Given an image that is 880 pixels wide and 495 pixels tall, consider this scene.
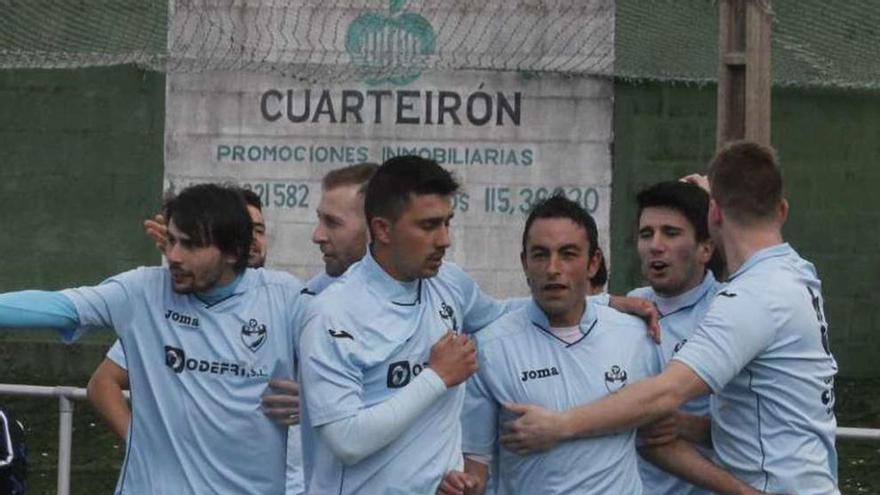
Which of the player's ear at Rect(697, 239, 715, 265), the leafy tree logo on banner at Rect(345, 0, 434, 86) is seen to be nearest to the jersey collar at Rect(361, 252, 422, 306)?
the player's ear at Rect(697, 239, 715, 265)

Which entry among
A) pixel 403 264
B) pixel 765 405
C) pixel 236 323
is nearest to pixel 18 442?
pixel 236 323

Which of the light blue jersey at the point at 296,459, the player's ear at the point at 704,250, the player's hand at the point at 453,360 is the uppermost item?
the player's ear at the point at 704,250

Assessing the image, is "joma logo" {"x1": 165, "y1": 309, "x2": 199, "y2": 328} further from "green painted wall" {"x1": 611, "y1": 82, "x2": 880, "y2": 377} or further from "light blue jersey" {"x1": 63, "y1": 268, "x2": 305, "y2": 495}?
"green painted wall" {"x1": 611, "y1": 82, "x2": 880, "y2": 377}

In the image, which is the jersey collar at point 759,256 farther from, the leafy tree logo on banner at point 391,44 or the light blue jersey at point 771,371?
the leafy tree logo on banner at point 391,44

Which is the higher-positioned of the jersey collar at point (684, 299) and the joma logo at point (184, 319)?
the jersey collar at point (684, 299)

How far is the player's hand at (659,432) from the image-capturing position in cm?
562

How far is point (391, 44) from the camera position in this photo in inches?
433

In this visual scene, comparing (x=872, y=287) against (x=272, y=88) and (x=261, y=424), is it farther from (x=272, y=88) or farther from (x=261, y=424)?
(x=261, y=424)

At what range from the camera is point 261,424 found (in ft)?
18.7

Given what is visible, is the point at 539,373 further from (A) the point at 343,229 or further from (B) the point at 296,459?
(B) the point at 296,459

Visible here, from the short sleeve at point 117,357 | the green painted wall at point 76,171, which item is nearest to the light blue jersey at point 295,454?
the short sleeve at point 117,357

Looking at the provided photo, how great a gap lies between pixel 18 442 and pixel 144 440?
351 millimetres

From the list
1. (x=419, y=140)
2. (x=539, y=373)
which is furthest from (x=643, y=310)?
(x=419, y=140)

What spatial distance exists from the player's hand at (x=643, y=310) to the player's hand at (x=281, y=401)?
0.96 metres
